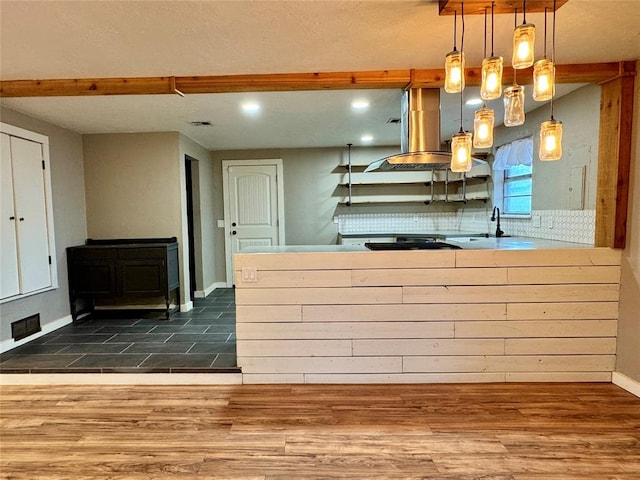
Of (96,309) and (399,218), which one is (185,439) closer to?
(96,309)

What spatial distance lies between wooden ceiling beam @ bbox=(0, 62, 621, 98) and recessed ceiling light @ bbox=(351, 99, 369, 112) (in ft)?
2.18

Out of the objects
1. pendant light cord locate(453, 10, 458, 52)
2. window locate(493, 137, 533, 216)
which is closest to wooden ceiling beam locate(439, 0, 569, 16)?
pendant light cord locate(453, 10, 458, 52)

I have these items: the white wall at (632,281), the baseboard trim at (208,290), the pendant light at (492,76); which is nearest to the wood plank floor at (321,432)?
the white wall at (632,281)

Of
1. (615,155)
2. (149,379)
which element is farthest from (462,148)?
(149,379)

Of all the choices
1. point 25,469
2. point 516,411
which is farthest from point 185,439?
point 516,411

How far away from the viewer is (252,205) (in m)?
5.50

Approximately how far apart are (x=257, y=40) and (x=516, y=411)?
2.84 meters

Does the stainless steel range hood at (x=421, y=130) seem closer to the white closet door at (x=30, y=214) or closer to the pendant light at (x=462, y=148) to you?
the pendant light at (x=462, y=148)

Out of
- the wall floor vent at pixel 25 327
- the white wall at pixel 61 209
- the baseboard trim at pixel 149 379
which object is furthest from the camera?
the white wall at pixel 61 209

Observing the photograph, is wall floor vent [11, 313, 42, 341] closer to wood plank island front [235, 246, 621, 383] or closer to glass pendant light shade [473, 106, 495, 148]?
wood plank island front [235, 246, 621, 383]

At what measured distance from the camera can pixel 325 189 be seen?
216 inches

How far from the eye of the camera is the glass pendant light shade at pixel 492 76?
62.9 inches

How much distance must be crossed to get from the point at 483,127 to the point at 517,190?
9.32ft

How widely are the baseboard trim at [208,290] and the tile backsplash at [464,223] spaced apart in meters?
2.08
